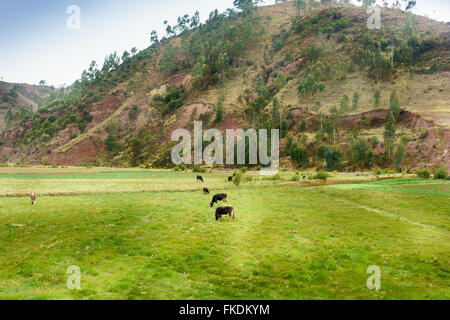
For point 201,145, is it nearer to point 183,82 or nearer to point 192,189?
point 183,82

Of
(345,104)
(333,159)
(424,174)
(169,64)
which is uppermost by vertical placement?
(169,64)

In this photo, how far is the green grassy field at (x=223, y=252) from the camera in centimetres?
1208

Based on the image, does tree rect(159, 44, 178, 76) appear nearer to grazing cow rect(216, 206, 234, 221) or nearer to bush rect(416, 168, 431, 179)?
bush rect(416, 168, 431, 179)

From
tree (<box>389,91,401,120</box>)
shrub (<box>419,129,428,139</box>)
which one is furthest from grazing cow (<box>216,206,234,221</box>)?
tree (<box>389,91,401,120</box>)

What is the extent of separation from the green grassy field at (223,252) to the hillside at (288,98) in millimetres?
66296

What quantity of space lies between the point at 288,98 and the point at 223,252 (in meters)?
119

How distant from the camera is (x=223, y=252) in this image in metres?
16.4

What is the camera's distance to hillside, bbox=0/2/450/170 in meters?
93.7

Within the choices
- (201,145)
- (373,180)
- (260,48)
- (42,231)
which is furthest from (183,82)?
(42,231)

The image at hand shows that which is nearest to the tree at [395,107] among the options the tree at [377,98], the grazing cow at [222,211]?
the tree at [377,98]

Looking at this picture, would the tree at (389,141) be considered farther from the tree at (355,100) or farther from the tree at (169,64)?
the tree at (169,64)

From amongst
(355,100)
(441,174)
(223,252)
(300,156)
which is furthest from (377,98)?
(223,252)

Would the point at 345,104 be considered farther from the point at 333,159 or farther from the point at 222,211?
the point at 222,211
